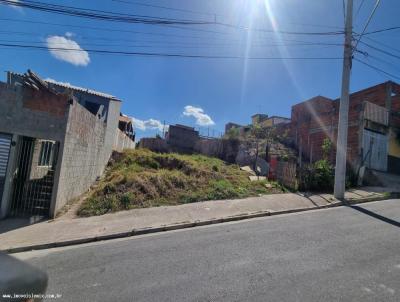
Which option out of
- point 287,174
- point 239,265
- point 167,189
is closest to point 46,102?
point 167,189

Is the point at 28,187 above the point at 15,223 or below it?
above

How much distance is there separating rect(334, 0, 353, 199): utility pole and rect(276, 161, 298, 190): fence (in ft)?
6.09

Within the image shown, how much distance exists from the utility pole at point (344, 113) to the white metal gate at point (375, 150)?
6.92m

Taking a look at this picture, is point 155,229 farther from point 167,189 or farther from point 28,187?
point 28,187

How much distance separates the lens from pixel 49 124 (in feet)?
26.5

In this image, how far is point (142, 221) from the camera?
7.37m

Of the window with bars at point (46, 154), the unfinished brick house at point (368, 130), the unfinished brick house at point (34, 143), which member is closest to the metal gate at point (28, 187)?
the unfinished brick house at point (34, 143)

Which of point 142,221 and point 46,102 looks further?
point 46,102

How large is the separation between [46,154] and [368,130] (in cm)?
1863

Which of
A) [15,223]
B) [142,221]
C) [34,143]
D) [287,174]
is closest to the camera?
[15,223]

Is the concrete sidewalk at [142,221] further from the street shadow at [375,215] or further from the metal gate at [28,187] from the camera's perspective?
the street shadow at [375,215]

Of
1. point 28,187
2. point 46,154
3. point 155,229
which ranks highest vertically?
point 46,154

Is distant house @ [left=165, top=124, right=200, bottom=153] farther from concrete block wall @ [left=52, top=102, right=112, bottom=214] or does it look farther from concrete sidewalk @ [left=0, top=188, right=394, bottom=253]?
concrete sidewalk @ [left=0, top=188, right=394, bottom=253]

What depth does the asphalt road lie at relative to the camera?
3.45 meters
